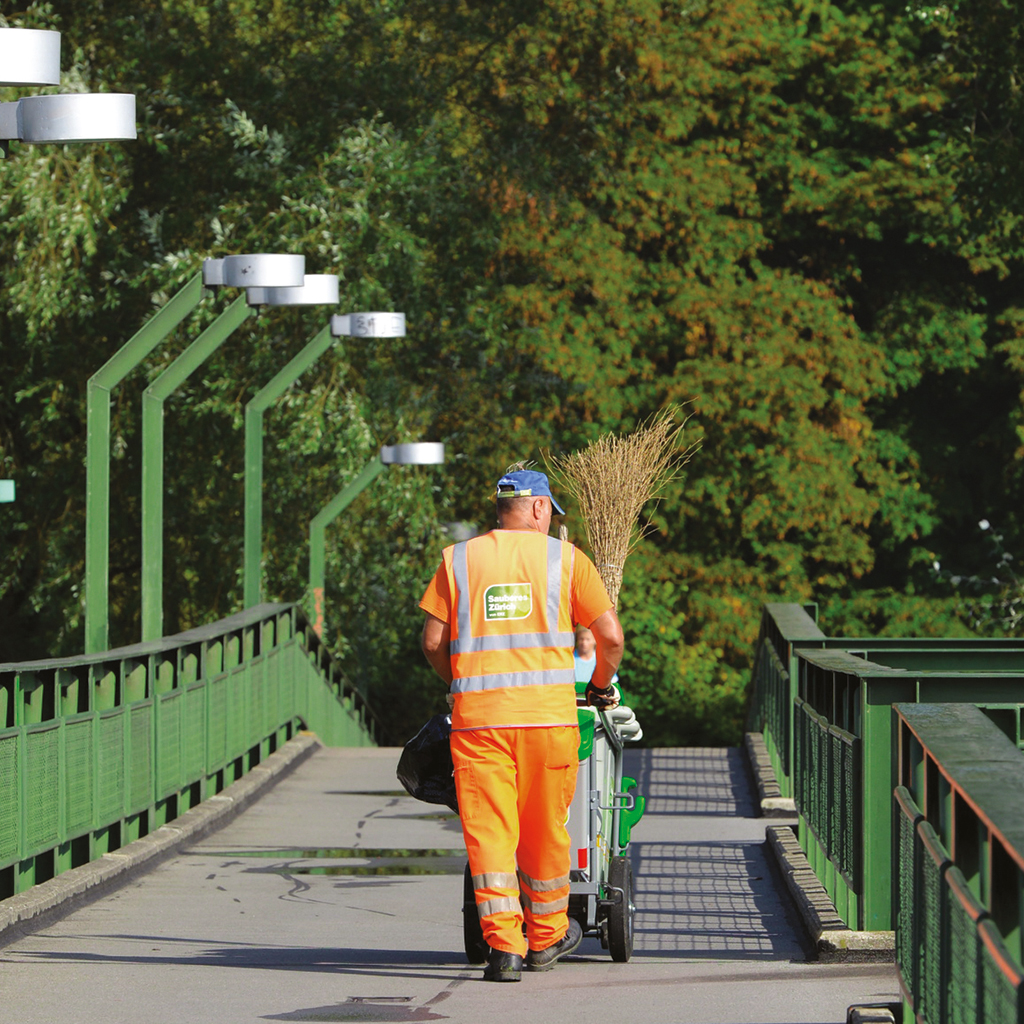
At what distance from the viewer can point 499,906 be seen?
6.62 m

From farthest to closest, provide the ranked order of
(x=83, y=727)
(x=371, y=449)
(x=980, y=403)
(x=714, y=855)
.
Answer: (x=980, y=403)
(x=371, y=449)
(x=714, y=855)
(x=83, y=727)

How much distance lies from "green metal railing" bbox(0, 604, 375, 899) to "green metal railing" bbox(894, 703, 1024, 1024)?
4.28 m

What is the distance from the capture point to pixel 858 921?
7289 mm

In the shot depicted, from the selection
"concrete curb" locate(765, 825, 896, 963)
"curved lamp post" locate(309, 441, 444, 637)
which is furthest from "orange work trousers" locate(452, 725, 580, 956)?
"curved lamp post" locate(309, 441, 444, 637)

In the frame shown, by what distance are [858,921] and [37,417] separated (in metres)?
22.3

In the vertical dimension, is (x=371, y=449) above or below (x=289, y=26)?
below

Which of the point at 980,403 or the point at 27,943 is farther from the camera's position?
the point at 980,403

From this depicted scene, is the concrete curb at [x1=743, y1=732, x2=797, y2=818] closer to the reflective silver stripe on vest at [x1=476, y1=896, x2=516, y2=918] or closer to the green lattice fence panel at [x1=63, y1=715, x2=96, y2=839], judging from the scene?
the green lattice fence panel at [x1=63, y1=715, x2=96, y2=839]

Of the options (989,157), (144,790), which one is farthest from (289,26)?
(144,790)

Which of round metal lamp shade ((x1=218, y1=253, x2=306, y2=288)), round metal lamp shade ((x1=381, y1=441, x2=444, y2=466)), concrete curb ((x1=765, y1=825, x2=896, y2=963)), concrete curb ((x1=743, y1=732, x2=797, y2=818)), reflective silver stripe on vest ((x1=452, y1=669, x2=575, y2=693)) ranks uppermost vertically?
round metal lamp shade ((x1=218, y1=253, x2=306, y2=288))

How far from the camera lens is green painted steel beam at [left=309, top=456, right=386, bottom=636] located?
80.0 feet

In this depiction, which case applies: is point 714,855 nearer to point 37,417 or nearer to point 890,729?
point 890,729

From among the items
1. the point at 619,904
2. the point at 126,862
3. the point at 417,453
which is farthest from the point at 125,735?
the point at 417,453

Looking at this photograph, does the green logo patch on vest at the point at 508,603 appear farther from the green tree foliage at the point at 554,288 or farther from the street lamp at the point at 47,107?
the green tree foliage at the point at 554,288
